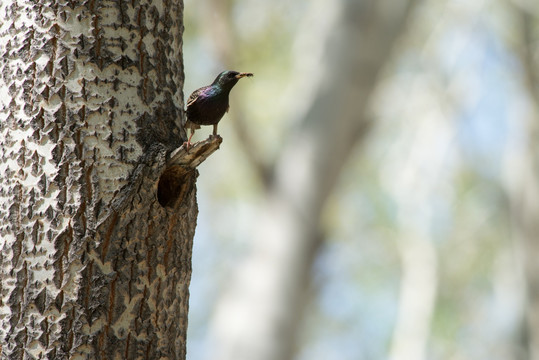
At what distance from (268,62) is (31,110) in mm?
11357

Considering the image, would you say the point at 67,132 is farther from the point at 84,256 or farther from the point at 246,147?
the point at 246,147

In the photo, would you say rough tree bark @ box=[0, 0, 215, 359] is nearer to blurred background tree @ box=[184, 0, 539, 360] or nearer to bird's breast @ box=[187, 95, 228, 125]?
bird's breast @ box=[187, 95, 228, 125]

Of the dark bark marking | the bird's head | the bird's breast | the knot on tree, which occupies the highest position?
the bird's head

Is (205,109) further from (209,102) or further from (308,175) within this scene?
(308,175)

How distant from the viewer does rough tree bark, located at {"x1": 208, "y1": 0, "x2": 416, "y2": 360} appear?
5375 mm

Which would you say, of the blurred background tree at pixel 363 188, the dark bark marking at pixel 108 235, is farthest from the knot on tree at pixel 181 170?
the blurred background tree at pixel 363 188

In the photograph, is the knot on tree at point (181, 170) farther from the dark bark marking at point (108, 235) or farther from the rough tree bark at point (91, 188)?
the dark bark marking at point (108, 235)

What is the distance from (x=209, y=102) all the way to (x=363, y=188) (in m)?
17.5

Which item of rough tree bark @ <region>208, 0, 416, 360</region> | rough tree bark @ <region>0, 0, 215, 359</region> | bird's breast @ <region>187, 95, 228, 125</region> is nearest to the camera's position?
rough tree bark @ <region>0, 0, 215, 359</region>

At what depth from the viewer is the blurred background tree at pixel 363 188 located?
5.52 metres

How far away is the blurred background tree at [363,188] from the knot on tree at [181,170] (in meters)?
3.60

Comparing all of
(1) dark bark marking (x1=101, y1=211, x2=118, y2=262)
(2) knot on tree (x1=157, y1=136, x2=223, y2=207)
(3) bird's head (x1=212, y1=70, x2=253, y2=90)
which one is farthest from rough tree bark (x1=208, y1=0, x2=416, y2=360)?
(1) dark bark marking (x1=101, y1=211, x2=118, y2=262)

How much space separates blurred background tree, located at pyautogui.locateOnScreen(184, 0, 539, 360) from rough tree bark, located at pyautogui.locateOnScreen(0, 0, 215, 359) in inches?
143

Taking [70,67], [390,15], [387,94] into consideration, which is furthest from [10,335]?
[387,94]
